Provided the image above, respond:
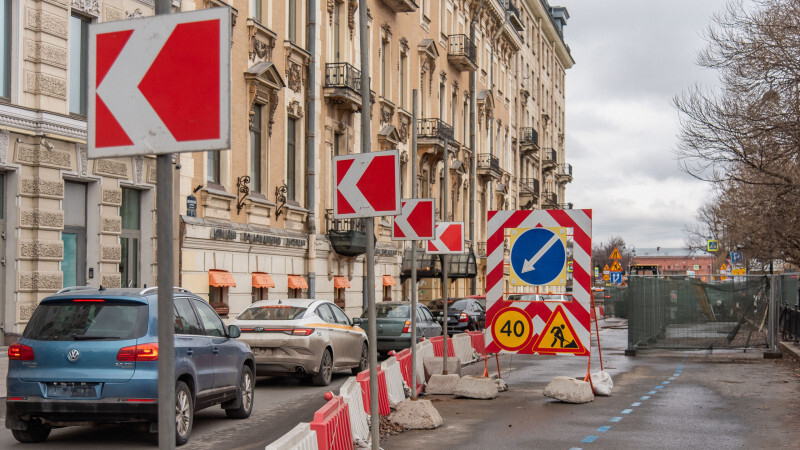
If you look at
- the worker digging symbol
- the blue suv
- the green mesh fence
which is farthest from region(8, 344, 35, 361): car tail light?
the green mesh fence

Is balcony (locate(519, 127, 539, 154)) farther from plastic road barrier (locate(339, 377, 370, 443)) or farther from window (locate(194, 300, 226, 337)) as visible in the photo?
plastic road barrier (locate(339, 377, 370, 443))

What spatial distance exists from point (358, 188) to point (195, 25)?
5263 mm

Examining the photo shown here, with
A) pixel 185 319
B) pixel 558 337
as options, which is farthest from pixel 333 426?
pixel 558 337

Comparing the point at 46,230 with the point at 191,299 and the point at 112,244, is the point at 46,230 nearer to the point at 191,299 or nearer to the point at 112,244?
the point at 112,244

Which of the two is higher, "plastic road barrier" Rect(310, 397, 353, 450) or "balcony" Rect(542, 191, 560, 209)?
"balcony" Rect(542, 191, 560, 209)

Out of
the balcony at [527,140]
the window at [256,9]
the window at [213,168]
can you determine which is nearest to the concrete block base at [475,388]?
the window at [213,168]

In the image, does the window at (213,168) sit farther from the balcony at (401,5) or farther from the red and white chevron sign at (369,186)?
the red and white chevron sign at (369,186)

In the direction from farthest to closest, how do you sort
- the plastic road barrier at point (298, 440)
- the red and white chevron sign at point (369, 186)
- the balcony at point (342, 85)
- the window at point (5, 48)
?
the balcony at point (342, 85)
the window at point (5, 48)
the red and white chevron sign at point (369, 186)
the plastic road barrier at point (298, 440)

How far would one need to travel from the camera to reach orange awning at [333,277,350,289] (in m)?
32.2

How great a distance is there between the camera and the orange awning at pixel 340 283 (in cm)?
3222

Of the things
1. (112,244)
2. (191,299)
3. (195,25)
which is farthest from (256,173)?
(195,25)

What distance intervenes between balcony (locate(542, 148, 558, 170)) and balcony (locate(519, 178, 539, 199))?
6799mm

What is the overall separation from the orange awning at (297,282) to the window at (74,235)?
9.15 m

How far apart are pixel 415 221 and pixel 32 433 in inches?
233
